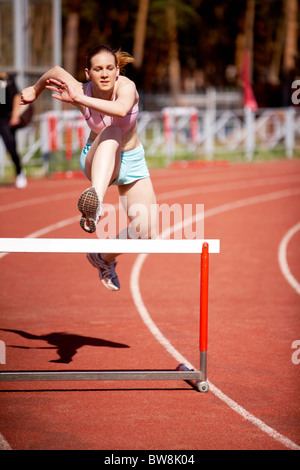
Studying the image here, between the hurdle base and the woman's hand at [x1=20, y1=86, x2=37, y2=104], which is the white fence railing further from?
the hurdle base

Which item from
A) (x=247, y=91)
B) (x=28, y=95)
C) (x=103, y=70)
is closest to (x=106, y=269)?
(x=28, y=95)

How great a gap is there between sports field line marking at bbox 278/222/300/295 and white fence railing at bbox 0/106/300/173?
8.53m

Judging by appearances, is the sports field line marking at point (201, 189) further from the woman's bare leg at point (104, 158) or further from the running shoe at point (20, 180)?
the woman's bare leg at point (104, 158)

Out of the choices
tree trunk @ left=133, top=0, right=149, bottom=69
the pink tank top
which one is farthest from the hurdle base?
tree trunk @ left=133, top=0, right=149, bottom=69

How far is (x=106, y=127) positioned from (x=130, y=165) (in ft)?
1.27

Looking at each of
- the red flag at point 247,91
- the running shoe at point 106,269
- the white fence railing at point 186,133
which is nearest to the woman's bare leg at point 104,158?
the running shoe at point 106,269

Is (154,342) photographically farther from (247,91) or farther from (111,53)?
(247,91)

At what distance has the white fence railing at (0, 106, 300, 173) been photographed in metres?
20.0

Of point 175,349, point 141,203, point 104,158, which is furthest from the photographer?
point 175,349

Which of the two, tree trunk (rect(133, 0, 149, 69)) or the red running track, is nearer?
the red running track

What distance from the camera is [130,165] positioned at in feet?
17.9

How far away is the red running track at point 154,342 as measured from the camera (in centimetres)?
452

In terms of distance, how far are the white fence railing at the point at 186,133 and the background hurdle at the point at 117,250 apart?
14.3m
